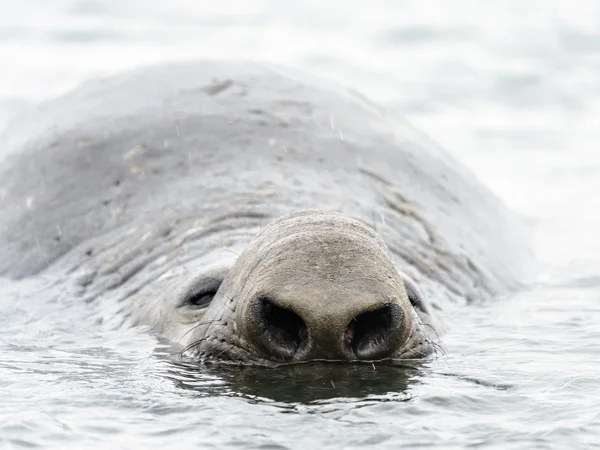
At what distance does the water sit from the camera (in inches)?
237

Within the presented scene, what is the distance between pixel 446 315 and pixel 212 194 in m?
1.72

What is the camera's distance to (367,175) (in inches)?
394

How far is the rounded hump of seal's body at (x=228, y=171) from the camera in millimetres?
9391

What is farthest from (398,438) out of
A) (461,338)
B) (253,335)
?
(461,338)

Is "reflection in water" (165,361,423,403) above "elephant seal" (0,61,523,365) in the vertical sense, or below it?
below

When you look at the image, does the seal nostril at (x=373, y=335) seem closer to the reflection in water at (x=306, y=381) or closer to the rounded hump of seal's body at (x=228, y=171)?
the reflection in water at (x=306, y=381)

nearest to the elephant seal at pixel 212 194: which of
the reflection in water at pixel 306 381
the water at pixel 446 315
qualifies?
the reflection in water at pixel 306 381

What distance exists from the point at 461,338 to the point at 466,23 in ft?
63.8

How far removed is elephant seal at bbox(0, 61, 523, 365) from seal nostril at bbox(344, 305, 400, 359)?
26 centimetres

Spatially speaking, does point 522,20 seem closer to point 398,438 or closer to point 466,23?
point 466,23

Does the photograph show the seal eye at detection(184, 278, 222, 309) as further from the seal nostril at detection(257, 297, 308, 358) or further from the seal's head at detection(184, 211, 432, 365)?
the seal nostril at detection(257, 297, 308, 358)

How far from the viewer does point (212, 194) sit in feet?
30.7

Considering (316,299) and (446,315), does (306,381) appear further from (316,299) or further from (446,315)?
(446,315)

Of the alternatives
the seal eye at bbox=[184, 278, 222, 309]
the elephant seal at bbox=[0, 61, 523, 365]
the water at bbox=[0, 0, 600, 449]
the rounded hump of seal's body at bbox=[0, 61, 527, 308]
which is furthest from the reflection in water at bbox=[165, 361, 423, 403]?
the rounded hump of seal's body at bbox=[0, 61, 527, 308]
